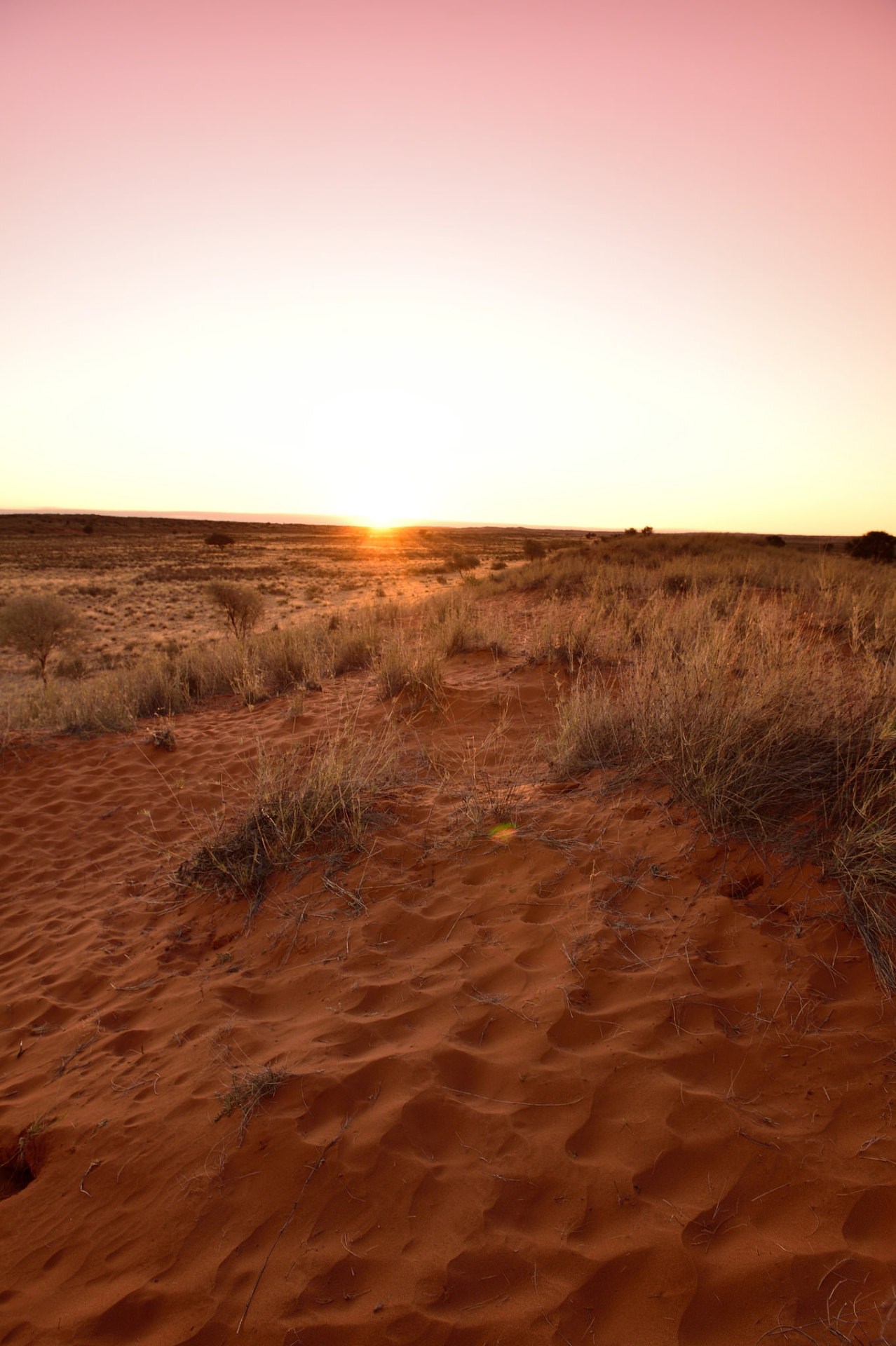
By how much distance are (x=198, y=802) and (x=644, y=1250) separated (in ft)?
14.2

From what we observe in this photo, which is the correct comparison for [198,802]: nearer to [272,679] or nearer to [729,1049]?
[272,679]

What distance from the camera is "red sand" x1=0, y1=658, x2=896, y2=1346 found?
1.67m

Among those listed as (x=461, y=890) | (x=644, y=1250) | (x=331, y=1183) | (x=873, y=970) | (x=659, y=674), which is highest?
(x=659, y=674)

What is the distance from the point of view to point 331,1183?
1994mm

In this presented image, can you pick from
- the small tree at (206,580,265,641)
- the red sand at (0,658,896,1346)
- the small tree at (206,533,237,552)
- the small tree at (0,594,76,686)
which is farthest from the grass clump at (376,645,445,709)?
the small tree at (206,533,237,552)

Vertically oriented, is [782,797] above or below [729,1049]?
above

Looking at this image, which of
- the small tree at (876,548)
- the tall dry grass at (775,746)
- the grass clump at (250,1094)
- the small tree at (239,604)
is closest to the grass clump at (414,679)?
the tall dry grass at (775,746)

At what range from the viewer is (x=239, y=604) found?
17.4 m

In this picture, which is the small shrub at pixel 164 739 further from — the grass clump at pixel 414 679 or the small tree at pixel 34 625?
the small tree at pixel 34 625

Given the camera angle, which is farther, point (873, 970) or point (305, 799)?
point (305, 799)

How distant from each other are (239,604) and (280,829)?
14724mm

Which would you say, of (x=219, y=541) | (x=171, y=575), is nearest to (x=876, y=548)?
(x=171, y=575)

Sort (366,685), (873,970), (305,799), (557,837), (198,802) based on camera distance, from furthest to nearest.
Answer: (366,685) < (198,802) < (305,799) < (557,837) < (873,970)

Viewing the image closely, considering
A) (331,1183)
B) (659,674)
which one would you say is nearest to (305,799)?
(331,1183)
